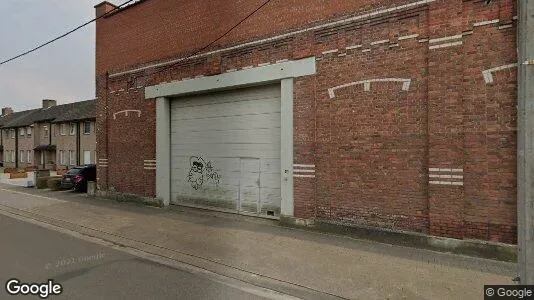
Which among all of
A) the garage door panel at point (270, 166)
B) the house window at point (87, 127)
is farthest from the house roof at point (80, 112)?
the garage door panel at point (270, 166)

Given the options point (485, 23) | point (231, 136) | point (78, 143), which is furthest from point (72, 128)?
point (485, 23)

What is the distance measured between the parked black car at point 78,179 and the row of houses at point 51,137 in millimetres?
14108

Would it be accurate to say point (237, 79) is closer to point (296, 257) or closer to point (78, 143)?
point (296, 257)

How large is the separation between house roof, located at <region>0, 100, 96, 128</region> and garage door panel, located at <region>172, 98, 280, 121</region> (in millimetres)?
22384

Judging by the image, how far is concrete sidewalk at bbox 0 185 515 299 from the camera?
17.5 ft

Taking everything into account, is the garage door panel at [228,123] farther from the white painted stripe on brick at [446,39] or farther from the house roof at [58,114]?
the house roof at [58,114]

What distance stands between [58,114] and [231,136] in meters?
35.6

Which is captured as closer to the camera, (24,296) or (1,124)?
(24,296)

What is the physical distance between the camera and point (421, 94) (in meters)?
7.54

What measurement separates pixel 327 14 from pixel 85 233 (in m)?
8.37

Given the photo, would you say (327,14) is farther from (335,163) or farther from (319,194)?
(319,194)

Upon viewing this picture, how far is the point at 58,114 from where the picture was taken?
38.8 m

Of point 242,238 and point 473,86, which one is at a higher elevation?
point 473,86

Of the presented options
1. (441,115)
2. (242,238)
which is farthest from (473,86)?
(242,238)
